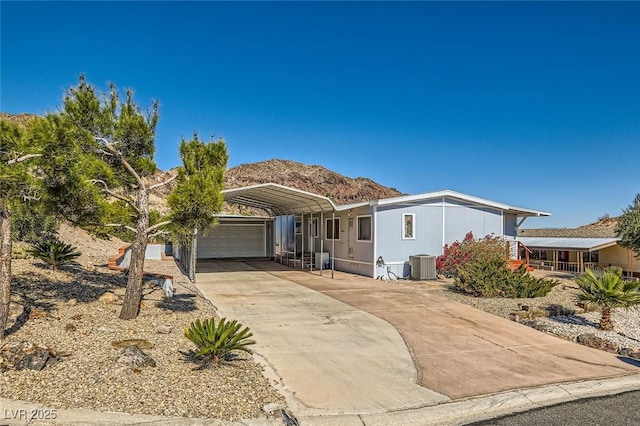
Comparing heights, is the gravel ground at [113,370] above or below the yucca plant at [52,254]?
below

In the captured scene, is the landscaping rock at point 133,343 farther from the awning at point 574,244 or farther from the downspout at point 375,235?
the awning at point 574,244

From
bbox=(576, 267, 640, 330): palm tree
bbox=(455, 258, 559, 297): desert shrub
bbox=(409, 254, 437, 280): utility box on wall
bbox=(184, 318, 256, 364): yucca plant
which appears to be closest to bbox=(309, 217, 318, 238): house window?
bbox=(409, 254, 437, 280): utility box on wall

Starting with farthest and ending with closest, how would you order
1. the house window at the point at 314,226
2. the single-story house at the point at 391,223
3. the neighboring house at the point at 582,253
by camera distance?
the neighboring house at the point at 582,253, the house window at the point at 314,226, the single-story house at the point at 391,223

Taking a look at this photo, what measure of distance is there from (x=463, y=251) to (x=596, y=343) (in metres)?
8.75

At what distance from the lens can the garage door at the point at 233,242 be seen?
24672 mm

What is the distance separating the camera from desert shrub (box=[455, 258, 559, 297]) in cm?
1162

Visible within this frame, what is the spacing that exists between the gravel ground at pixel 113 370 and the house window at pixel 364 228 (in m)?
8.91

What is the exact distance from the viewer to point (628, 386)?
5328mm

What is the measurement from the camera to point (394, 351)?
21.8 ft

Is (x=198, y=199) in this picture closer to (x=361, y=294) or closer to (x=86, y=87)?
(x=86, y=87)

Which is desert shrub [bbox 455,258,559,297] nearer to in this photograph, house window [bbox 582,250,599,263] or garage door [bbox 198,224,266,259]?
garage door [bbox 198,224,266,259]

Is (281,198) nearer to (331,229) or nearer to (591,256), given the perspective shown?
(331,229)

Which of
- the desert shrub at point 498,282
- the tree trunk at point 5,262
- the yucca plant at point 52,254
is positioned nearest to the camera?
the tree trunk at point 5,262

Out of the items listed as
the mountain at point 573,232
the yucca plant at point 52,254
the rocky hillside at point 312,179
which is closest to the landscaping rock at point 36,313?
the yucca plant at point 52,254
